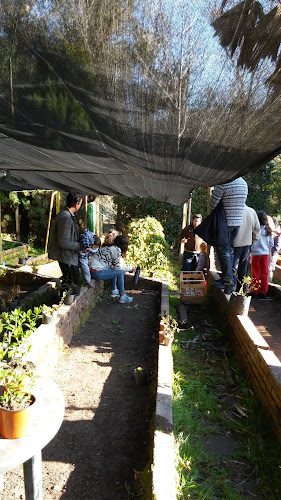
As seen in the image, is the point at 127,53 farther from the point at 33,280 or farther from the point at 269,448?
the point at 33,280

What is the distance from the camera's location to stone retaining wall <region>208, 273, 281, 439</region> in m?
3.19

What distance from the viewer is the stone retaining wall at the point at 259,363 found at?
319 centimetres

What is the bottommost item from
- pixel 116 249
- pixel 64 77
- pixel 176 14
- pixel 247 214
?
pixel 116 249

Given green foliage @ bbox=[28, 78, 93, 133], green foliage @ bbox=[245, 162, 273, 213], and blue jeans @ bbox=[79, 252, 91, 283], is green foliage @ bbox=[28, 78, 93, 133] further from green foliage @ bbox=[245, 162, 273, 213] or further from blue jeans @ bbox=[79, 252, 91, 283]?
green foliage @ bbox=[245, 162, 273, 213]

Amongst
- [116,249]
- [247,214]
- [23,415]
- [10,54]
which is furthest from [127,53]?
[116,249]

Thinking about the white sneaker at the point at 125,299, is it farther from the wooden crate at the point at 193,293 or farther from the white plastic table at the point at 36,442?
the white plastic table at the point at 36,442

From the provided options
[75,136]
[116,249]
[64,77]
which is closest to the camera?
[64,77]

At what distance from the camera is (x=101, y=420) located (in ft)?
10.6

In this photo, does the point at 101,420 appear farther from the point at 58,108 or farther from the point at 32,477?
the point at 58,108

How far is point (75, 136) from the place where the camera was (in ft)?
7.06

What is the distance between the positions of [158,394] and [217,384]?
130 cm

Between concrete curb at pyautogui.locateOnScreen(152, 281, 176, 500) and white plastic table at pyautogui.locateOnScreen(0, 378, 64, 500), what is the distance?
2.31ft

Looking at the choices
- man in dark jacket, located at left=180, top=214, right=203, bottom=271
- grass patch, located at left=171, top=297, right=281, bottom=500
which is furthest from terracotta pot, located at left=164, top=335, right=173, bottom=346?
man in dark jacket, located at left=180, top=214, right=203, bottom=271

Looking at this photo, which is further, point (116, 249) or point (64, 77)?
point (116, 249)
